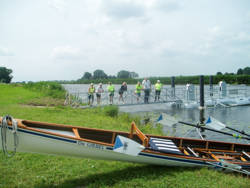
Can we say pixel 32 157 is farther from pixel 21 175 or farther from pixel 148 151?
pixel 148 151

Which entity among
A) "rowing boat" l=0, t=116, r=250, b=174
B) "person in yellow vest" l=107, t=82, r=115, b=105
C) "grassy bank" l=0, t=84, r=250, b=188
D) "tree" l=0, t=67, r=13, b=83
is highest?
"tree" l=0, t=67, r=13, b=83

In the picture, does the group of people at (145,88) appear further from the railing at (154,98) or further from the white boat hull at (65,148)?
the white boat hull at (65,148)

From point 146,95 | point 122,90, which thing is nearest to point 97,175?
point 122,90

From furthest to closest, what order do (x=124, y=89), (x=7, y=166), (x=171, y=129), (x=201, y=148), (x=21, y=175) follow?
(x=124, y=89) < (x=171, y=129) < (x=201, y=148) < (x=7, y=166) < (x=21, y=175)

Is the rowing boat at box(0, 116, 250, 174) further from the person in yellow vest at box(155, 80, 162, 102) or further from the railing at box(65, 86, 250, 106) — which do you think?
the person in yellow vest at box(155, 80, 162, 102)

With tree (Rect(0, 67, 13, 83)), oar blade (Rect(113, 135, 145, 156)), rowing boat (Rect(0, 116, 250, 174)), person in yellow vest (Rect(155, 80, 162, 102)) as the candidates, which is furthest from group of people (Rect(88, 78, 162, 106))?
tree (Rect(0, 67, 13, 83))

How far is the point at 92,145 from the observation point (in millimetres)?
4281

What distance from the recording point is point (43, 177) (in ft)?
14.9

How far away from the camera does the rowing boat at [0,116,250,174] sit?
3.90 metres

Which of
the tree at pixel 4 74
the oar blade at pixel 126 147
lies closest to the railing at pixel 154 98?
the oar blade at pixel 126 147

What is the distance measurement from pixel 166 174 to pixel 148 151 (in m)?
0.70

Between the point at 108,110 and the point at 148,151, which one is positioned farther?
the point at 108,110

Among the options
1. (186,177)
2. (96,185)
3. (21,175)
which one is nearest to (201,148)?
(186,177)

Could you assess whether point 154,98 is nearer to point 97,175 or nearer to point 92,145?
point 97,175
